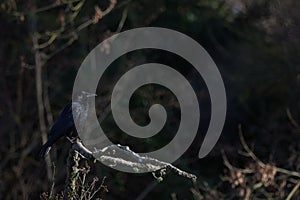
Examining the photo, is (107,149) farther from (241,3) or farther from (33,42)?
(241,3)

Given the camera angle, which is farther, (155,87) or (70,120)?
(155,87)

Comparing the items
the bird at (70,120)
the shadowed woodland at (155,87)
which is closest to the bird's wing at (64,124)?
the bird at (70,120)

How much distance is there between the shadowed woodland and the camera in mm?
10469

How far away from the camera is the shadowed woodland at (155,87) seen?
10469 mm

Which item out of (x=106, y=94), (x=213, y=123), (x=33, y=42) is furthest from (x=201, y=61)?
(x=33, y=42)

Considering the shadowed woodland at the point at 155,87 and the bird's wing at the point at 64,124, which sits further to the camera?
the shadowed woodland at the point at 155,87

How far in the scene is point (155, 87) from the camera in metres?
11.0

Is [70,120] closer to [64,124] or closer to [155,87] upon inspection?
[64,124]

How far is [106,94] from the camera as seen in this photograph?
1063 centimetres

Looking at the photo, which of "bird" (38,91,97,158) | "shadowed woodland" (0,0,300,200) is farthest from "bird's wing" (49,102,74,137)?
"shadowed woodland" (0,0,300,200)

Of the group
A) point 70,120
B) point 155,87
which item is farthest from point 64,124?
point 155,87

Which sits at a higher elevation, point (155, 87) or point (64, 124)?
point (64, 124)

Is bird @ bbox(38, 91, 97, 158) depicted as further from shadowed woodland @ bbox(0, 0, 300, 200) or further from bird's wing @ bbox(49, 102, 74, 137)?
shadowed woodland @ bbox(0, 0, 300, 200)

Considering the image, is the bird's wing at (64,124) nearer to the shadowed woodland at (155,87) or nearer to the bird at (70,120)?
the bird at (70,120)
